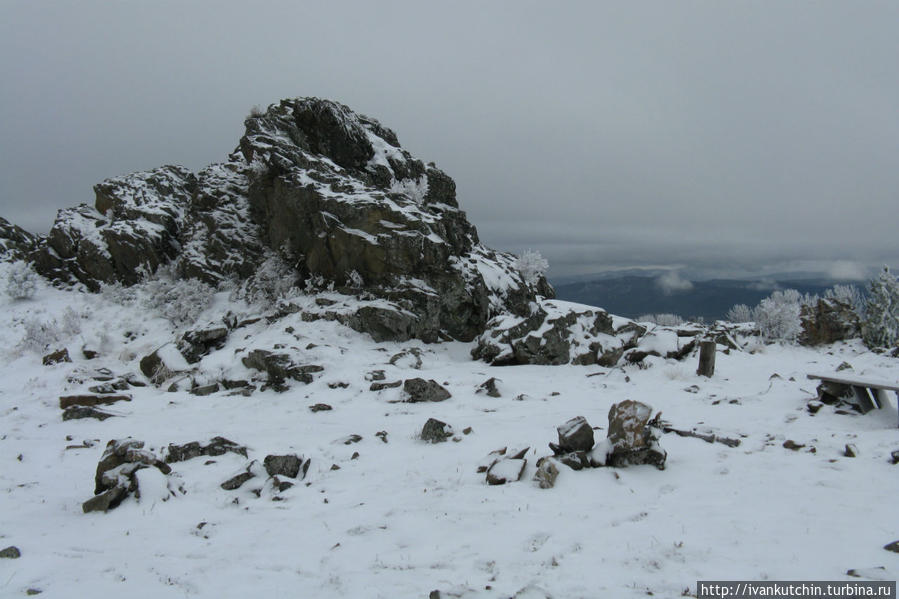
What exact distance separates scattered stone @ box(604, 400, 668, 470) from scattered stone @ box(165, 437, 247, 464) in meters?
7.56

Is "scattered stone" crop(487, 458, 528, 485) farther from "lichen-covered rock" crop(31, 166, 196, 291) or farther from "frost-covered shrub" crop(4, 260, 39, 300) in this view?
"frost-covered shrub" crop(4, 260, 39, 300)

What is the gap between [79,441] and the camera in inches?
394

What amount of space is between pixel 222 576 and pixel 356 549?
59.9 inches

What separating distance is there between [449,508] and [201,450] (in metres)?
6.01

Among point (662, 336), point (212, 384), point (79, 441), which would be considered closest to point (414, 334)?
point (212, 384)

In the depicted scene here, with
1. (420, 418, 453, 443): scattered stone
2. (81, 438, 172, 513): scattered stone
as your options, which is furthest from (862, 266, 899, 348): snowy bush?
(81, 438, 172, 513): scattered stone

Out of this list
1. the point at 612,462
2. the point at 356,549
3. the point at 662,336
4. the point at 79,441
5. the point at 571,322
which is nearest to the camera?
the point at 356,549

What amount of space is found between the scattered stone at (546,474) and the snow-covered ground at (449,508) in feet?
0.55

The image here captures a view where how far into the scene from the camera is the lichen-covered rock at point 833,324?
136 feet

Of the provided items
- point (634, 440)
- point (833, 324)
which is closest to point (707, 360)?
point (634, 440)

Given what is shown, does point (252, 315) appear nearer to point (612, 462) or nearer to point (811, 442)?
point (612, 462)

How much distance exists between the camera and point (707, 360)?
579 inches

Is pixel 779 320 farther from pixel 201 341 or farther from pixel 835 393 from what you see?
pixel 201 341

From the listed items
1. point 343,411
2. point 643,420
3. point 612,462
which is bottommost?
point 343,411
